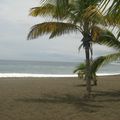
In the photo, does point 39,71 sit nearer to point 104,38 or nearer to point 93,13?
point 104,38

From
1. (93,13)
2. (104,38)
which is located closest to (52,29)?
(104,38)

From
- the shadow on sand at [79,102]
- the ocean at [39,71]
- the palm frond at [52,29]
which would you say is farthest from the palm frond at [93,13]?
the ocean at [39,71]

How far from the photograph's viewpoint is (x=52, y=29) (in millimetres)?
14805

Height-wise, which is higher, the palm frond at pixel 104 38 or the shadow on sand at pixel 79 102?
the palm frond at pixel 104 38

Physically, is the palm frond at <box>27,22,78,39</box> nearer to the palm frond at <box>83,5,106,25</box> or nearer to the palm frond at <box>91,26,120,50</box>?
the palm frond at <box>91,26,120,50</box>

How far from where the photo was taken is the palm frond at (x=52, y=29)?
14748 millimetres

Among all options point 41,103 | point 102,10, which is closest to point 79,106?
point 41,103

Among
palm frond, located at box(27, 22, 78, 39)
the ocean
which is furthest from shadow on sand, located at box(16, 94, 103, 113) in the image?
the ocean

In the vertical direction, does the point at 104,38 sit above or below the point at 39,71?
above

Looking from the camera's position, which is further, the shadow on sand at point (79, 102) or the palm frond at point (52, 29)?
the palm frond at point (52, 29)

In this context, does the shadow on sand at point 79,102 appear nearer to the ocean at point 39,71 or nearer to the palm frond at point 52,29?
the palm frond at point 52,29

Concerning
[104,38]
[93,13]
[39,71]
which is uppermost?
[104,38]

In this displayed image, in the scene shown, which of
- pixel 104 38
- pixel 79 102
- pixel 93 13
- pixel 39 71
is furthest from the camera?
pixel 39 71

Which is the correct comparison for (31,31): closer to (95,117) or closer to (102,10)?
A: (95,117)
